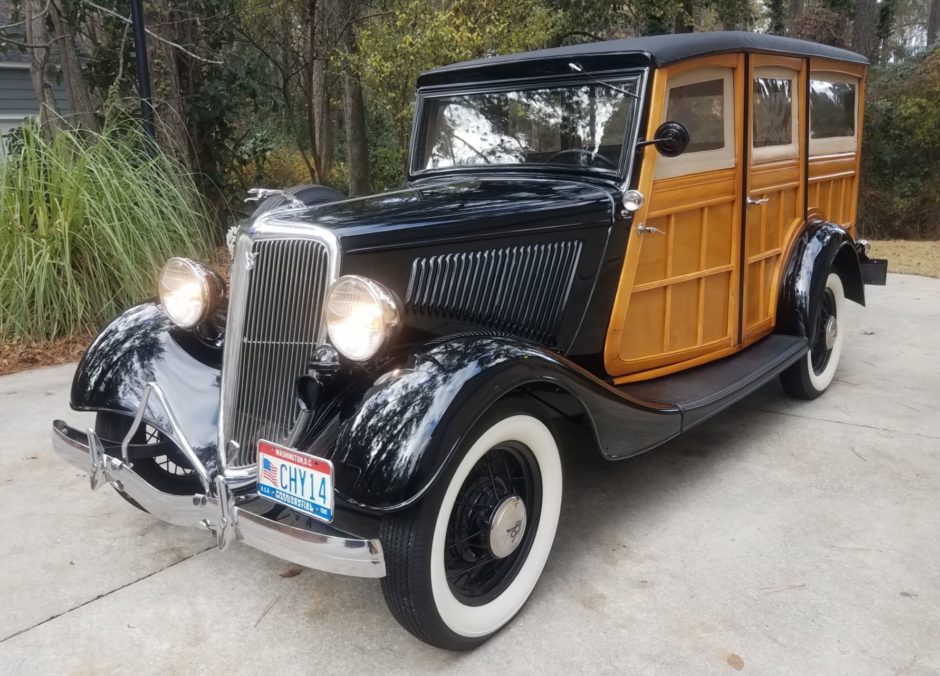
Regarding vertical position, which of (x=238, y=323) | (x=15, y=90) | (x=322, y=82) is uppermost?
(x=322, y=82)

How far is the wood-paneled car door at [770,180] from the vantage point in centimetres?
356

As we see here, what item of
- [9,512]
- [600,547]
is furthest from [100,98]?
[600,547]

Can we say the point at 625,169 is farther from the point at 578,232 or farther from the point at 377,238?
the point at 377,238

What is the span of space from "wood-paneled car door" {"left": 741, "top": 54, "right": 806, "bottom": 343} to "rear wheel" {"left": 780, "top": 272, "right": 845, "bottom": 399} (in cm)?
34

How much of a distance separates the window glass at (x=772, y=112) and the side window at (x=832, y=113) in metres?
0.31

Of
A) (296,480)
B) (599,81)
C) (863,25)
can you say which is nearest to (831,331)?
(599,81)

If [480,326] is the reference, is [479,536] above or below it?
below

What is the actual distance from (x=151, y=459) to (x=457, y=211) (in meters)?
1.44

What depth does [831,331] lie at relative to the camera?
4.27 meters

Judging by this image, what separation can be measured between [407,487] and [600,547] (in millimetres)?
1127

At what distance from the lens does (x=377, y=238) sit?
87.6 inches

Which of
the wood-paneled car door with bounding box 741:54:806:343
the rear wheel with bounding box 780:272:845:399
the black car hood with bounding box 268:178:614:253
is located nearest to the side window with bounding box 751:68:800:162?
the wood-paneled car door with bounding box 741:54:806:343

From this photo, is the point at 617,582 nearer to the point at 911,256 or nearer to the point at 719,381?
the point at 719,381

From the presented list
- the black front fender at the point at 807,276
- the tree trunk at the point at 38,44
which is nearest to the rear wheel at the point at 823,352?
the black front fender at the point at 807,276
